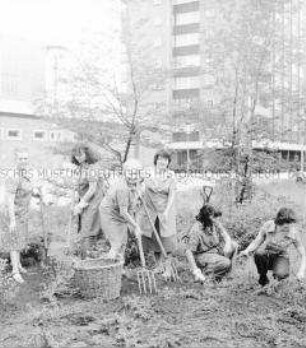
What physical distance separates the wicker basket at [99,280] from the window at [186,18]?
41735 millimetres

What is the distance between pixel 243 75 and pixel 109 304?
17.9ft

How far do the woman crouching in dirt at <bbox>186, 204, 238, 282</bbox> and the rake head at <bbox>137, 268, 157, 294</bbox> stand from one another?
0.49 m

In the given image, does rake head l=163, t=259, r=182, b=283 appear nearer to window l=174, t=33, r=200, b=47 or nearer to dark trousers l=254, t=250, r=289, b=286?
dark trousers l=254, t=250, r=289, b=286

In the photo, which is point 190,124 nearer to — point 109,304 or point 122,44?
point 122,44

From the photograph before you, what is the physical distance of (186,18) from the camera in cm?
4444

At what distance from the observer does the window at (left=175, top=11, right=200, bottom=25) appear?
43.5m

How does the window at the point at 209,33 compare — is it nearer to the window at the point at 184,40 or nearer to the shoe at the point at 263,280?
the shoe at the point at 263,280

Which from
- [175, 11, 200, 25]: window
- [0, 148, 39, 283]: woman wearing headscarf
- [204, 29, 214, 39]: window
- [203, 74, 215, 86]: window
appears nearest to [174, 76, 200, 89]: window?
[175, 11, 200, 25]: window

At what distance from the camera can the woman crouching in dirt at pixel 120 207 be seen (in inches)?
201

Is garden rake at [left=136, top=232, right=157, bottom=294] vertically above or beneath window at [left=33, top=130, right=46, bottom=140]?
beneath

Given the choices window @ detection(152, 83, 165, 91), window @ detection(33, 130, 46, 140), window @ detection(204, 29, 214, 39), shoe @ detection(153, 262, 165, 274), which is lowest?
shoe @ detection(153, 262, 165, 274)

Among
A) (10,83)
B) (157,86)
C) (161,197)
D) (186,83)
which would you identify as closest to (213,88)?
(157,86)

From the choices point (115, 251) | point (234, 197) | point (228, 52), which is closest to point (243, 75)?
point (228, 52)

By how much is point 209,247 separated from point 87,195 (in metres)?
1.56
